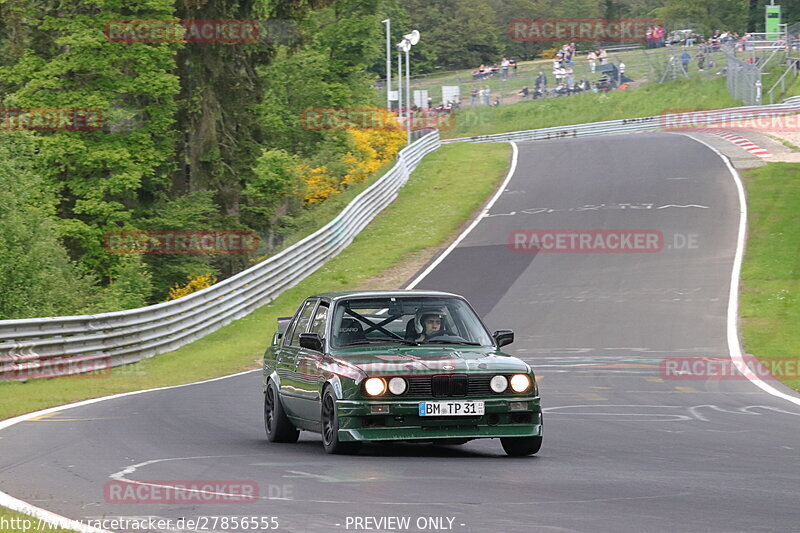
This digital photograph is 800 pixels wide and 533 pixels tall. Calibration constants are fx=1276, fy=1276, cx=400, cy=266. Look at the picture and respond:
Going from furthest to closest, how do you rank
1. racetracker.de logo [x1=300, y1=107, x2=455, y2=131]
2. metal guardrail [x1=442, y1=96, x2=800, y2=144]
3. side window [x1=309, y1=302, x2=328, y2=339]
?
metal guardrail [x1=442, y1=96, x2=800, y2=144] → racetracker.de logo [x1=300, y1=107, x2=455, y2=131] → side window [x1=309, y1=302, x2=328, y2=339]

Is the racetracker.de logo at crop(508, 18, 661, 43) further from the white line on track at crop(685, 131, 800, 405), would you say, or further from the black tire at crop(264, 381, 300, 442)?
the black tire at crop(264, 381, 300, 442)

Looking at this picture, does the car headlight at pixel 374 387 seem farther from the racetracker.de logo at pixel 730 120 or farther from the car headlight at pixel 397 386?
the racetracker.de logo at pixel 730 120

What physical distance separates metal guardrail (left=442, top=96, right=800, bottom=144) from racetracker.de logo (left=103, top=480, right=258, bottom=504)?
65572 millimetres

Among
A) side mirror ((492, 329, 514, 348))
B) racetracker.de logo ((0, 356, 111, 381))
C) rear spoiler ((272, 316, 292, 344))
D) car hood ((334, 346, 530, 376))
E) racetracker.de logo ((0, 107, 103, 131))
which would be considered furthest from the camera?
racetracker.de logo ((0, 107, 103, 131))

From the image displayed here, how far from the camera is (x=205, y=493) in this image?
8164 mm

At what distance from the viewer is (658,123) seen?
7838 centimetres

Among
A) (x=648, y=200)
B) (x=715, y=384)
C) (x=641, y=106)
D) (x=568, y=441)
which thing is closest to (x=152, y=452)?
(x=568, y=441)

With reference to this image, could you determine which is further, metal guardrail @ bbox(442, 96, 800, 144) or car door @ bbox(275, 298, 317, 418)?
metal guardrail @ bbox(442, 96, 800, 144)

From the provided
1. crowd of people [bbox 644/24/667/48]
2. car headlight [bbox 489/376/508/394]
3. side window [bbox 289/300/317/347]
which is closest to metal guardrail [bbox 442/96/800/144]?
crowd of people [bbox 644/24/667/48]

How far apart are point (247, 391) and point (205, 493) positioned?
963cm

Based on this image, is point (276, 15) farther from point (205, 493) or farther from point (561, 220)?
point (205, 493)

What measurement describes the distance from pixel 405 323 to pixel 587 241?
26.3m

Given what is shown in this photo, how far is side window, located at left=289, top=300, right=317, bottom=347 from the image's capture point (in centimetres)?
1215

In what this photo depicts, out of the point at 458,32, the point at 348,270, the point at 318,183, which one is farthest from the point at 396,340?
the point at 458,32
